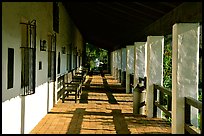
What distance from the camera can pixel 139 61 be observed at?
1234 centimetres

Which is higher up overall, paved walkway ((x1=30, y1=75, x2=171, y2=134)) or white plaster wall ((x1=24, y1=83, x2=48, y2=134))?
white plaster wall ((x1=24, y1=83, x2=48, y2=134))

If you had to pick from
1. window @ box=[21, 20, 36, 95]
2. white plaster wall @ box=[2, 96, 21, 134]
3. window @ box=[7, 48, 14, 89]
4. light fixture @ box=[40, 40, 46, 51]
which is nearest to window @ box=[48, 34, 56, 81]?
light fixture @ box=[40, 40, 46, 51]

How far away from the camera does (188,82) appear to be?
5898mm

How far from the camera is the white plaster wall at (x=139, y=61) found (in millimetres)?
12219

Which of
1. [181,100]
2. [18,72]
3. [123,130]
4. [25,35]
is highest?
[25,35]

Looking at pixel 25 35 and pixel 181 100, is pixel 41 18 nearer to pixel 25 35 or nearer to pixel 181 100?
pixel 25 35

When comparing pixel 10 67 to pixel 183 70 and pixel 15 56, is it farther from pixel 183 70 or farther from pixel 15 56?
pixel 183 70

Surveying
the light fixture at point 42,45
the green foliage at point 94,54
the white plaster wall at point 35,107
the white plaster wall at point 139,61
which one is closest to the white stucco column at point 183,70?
the white plaster wall at point 35,107

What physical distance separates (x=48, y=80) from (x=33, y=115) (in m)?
2.19

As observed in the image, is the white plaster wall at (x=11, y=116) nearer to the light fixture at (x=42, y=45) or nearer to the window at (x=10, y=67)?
the window at (x=10, y=67)

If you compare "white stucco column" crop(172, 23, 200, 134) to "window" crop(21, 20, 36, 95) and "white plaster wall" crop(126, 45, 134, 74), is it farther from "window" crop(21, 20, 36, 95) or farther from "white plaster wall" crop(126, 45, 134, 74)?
"white plaster wall" crop(126, 45, 134, 74)

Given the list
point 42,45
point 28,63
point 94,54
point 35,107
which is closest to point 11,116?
point 28,63

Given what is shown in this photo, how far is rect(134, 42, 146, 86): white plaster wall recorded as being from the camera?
481 inches

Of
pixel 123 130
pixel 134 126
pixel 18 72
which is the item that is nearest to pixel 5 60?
pixel 18 72
